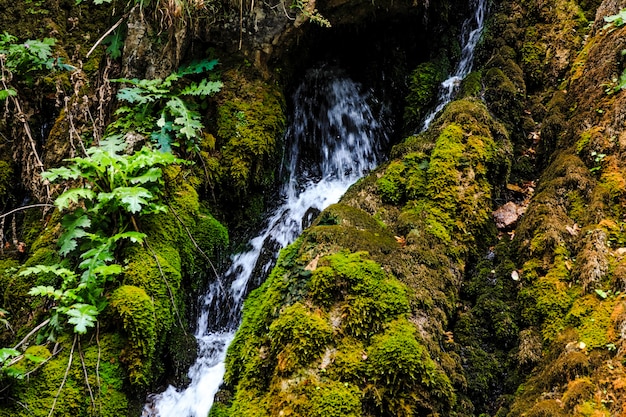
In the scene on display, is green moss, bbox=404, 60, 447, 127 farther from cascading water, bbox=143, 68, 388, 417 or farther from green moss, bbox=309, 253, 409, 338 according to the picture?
green moss, bbox=309, 253, 409, 338

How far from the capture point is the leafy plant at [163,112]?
568 centimetres

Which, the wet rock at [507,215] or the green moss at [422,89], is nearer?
the wet rock at [507,215]

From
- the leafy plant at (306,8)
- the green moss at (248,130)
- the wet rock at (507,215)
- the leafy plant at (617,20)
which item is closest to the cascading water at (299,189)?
the green moss at (248,130)

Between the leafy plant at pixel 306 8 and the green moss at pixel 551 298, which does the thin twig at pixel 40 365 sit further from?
the leafy plant at pixel 306 8

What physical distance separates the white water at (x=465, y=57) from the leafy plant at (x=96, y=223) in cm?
404

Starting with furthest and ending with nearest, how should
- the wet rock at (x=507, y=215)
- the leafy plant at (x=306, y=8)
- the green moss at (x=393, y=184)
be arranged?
the leafy plant at (x=306, y=8) → the green moss at (x=393, y=184) → the wet rock at (x=507, y=215)

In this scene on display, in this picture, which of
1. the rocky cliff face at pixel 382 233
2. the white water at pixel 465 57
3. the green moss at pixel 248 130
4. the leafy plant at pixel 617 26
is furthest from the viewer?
the white water at pixel 465 57

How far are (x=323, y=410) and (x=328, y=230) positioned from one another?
5.42 feet

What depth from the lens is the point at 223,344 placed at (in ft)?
17.0

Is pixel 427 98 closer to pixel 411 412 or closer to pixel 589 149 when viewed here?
pixel 589 149

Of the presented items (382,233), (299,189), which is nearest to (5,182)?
(299,189)

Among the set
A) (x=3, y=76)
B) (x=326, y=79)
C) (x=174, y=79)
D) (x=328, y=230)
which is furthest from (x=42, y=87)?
(x=328, y=230)

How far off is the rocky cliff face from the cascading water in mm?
276

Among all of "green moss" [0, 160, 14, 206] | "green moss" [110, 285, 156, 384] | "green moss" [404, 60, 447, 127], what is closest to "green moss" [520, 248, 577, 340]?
"green moss" [110, 285, 156, 384]
